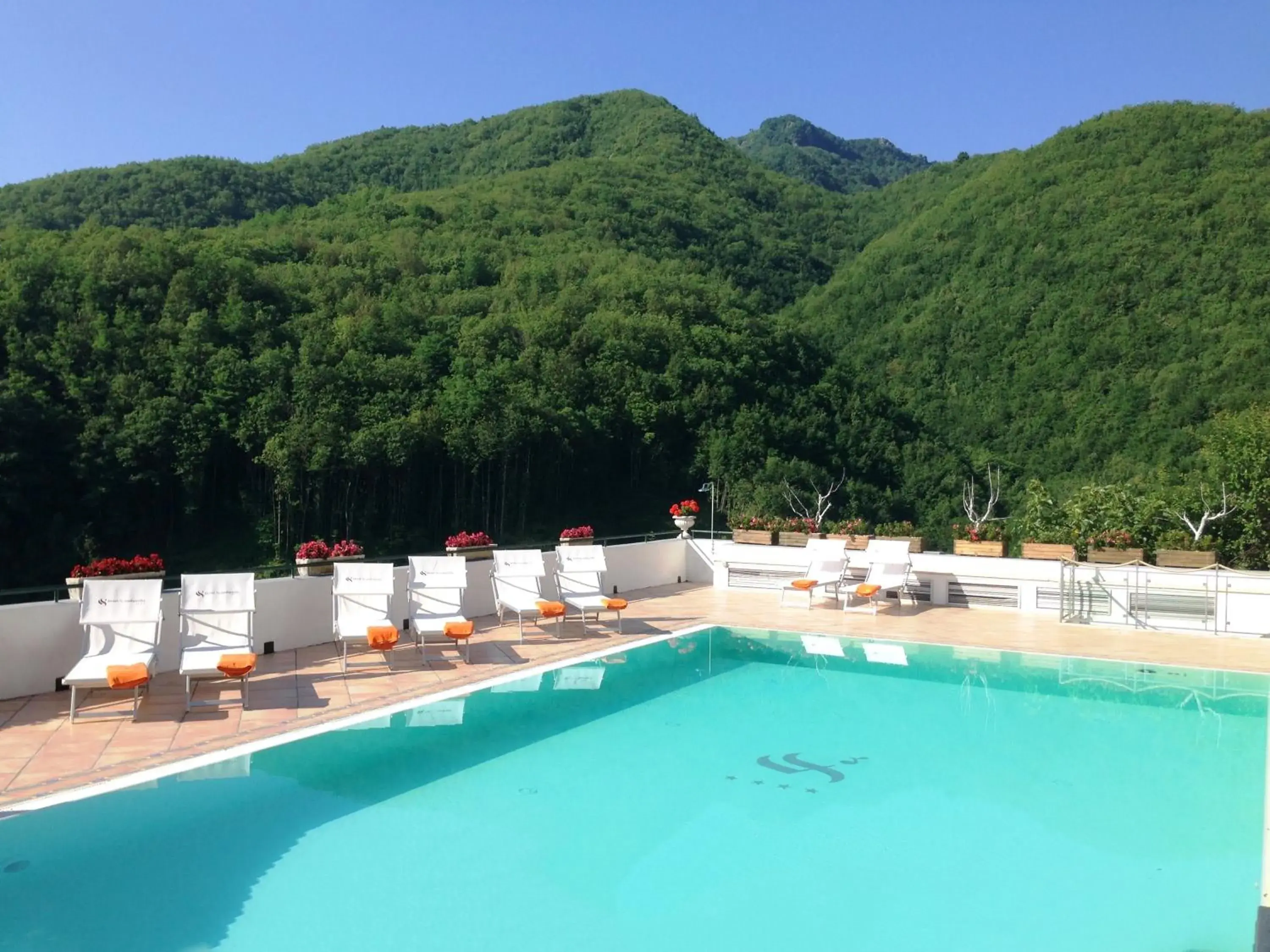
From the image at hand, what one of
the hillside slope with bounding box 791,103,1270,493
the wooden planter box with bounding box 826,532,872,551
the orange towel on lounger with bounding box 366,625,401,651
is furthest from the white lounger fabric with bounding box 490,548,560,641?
the hillside slope with bounding box 791,103,1270,493

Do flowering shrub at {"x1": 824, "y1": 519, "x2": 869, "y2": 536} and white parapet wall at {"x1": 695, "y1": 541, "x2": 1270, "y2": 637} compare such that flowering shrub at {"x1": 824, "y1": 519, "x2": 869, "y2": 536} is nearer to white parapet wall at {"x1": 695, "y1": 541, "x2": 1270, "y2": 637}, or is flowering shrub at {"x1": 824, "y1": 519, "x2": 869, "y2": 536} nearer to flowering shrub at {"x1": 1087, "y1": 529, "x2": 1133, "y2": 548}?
white parapet wall at {"x1": 695, "y1": 541, "x2": 1270, "y2": 637}

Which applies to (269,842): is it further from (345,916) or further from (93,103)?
(93,103)

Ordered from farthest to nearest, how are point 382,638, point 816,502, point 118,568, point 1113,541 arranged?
point 816,502
point 1113,541
point 382,638
point 118,568

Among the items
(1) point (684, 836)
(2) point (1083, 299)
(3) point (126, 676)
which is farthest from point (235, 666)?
(2) point (1083, 299)

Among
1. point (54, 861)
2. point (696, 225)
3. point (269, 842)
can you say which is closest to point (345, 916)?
point (269, 842)

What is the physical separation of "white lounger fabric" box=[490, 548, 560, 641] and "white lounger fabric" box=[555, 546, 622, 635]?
216 mm

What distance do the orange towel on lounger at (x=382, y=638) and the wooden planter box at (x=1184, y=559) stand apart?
24.7ft

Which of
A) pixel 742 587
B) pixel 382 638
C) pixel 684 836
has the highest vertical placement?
pixel 382 638

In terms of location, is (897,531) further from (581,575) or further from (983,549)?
(581,575)

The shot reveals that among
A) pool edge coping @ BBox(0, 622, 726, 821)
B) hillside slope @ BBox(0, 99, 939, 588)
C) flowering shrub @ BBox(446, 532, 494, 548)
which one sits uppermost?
hillside slope @ BBox(0, 99, 939, 588)

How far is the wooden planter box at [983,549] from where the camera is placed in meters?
10.5

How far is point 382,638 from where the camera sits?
6668mm

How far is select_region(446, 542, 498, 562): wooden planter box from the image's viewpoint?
29.6 ft

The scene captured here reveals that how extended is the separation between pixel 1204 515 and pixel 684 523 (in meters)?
5.99
